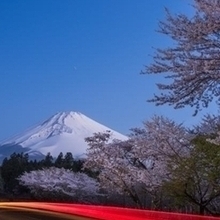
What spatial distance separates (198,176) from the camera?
742 inches

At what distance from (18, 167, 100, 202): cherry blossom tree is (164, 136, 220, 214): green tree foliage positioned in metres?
17.6

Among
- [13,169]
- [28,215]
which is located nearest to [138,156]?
[28,215]

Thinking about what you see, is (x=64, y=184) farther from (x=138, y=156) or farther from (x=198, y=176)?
(x=198, y=176)

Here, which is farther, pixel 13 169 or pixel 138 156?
pixel 13 169

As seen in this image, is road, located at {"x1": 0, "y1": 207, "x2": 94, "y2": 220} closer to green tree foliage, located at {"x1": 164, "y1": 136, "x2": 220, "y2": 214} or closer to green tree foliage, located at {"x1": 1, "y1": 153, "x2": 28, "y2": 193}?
green tree foliage, located at {"x1": 164, "y1": 136, "x2": 220, "y2": 214}

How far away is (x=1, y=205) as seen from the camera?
11.1m

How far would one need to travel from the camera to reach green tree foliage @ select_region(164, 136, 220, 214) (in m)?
18.3

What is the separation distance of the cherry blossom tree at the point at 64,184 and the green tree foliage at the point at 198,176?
57.9ft

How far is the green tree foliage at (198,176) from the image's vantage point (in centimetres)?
1833

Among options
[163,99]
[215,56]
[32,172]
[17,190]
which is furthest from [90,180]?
[215,56]

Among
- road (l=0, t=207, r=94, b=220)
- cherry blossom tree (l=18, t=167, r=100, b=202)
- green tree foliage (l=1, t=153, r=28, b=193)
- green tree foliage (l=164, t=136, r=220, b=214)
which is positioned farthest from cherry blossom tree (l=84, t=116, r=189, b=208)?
green tree foliage (l=1, t=153, r=28, b=193)

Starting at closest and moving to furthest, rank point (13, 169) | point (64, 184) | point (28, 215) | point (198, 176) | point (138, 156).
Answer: point (28, 215)
point (198, 176)
point (138, 156)
point (64, 184)
point (13, 169)

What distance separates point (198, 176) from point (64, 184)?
70.5 feet

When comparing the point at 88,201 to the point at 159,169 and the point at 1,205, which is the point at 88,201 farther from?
the point at 1,205
